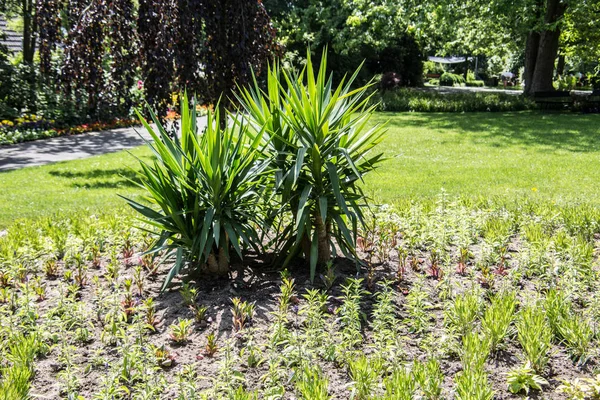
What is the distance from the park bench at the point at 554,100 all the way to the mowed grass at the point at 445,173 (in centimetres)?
441

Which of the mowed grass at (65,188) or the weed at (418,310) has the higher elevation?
the weed at (418,310)

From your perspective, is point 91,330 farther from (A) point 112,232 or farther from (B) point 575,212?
(B) point 575,212

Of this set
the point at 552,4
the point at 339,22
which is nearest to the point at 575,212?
the point at 552,4

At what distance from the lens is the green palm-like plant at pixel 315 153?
3729 millimetres

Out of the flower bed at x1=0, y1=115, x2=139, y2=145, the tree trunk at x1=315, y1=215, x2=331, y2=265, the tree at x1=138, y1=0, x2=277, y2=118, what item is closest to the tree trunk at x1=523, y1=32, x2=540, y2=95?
the flower bed at x1=0, y1=115, x2=139, y2=145

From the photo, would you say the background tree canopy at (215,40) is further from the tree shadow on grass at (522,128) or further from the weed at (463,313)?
the tree shadow on grass at (522,128)

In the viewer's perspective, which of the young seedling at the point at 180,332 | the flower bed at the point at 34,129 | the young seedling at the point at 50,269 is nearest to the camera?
the young seedling at the point at 180,332

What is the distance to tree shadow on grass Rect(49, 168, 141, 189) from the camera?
8.28m

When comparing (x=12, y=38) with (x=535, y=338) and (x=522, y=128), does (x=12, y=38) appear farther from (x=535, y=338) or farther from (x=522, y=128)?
(x=535, y=338)

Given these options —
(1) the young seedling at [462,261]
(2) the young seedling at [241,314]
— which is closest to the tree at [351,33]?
(1) the young seedling at [462,261]

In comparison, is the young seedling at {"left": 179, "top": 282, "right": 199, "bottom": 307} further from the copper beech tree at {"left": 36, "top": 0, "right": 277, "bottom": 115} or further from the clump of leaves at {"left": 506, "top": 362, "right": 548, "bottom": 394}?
the copper beech tree at {"left": 36, "top": 0, "right": 277, "bottom": 115}

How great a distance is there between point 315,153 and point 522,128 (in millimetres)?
11593

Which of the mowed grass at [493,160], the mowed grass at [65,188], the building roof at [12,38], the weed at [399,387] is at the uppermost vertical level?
the building roof at [12,38]

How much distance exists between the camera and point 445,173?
885cm
